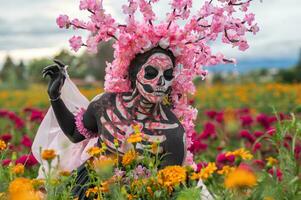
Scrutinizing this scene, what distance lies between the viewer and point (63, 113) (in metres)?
3.02

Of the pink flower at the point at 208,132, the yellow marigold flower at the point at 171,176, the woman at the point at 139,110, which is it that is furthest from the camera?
the pink flower at the point at 208,132

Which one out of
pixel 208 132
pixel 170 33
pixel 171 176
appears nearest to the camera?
pixel 171 176

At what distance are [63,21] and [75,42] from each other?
10cm

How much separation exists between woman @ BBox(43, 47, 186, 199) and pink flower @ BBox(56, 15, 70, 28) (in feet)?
0.64

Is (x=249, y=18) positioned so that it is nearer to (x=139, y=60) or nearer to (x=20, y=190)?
(x=139, y=60)

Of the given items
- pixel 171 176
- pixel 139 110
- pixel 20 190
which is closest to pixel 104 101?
pixel 139 110

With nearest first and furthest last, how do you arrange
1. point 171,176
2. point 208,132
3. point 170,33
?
point 171,176
point 170,33
point 208,132

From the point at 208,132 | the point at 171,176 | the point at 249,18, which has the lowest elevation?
the point at 208,132

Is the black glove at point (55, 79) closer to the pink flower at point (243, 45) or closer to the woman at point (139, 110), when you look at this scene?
the woman at point (139, 110)

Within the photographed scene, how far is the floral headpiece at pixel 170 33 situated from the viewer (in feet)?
9.32

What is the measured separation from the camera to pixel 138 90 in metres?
2.89

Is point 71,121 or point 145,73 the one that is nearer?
point 145,73

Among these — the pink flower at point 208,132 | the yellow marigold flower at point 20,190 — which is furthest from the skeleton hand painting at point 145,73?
the pink flower at point 208,132

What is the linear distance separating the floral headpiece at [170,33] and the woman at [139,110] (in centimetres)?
5
